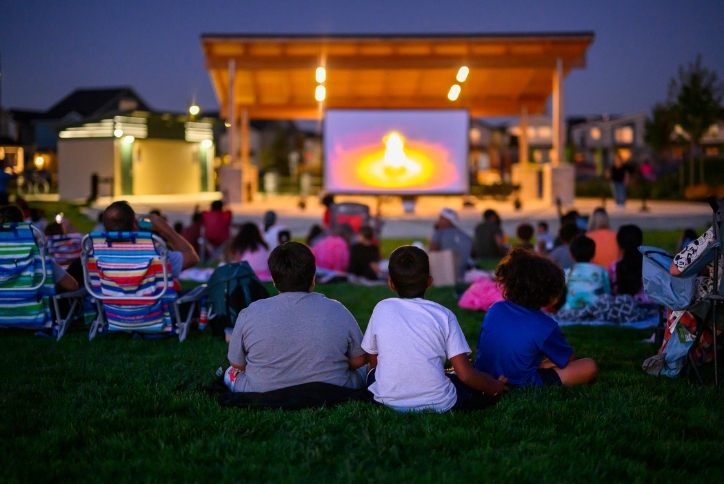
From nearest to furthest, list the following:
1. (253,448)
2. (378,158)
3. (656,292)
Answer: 1. (253,448)
2. (656,292)
3. (378,158)

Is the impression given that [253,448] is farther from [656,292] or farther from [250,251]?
[250,251]

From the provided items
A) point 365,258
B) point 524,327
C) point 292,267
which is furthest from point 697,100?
point 292,267

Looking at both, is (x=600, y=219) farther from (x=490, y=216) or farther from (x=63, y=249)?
(x=63, y=249)

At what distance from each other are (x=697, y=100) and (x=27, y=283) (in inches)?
1015

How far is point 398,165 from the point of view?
19953mm

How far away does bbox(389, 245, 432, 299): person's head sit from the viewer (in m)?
3.43

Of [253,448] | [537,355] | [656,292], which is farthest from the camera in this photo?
[656,292]

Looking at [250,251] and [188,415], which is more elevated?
[250,251]

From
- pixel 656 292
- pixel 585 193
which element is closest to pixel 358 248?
pixel 656 292

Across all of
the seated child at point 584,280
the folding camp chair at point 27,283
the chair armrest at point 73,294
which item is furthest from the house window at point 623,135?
the folding camp chair at point 27,283

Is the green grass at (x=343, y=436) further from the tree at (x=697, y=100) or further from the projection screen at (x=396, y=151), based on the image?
the tree at (x=697, y=100)

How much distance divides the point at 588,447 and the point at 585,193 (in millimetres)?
27623

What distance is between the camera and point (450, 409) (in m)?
3.49

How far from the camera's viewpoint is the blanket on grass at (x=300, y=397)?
11.5 feet
